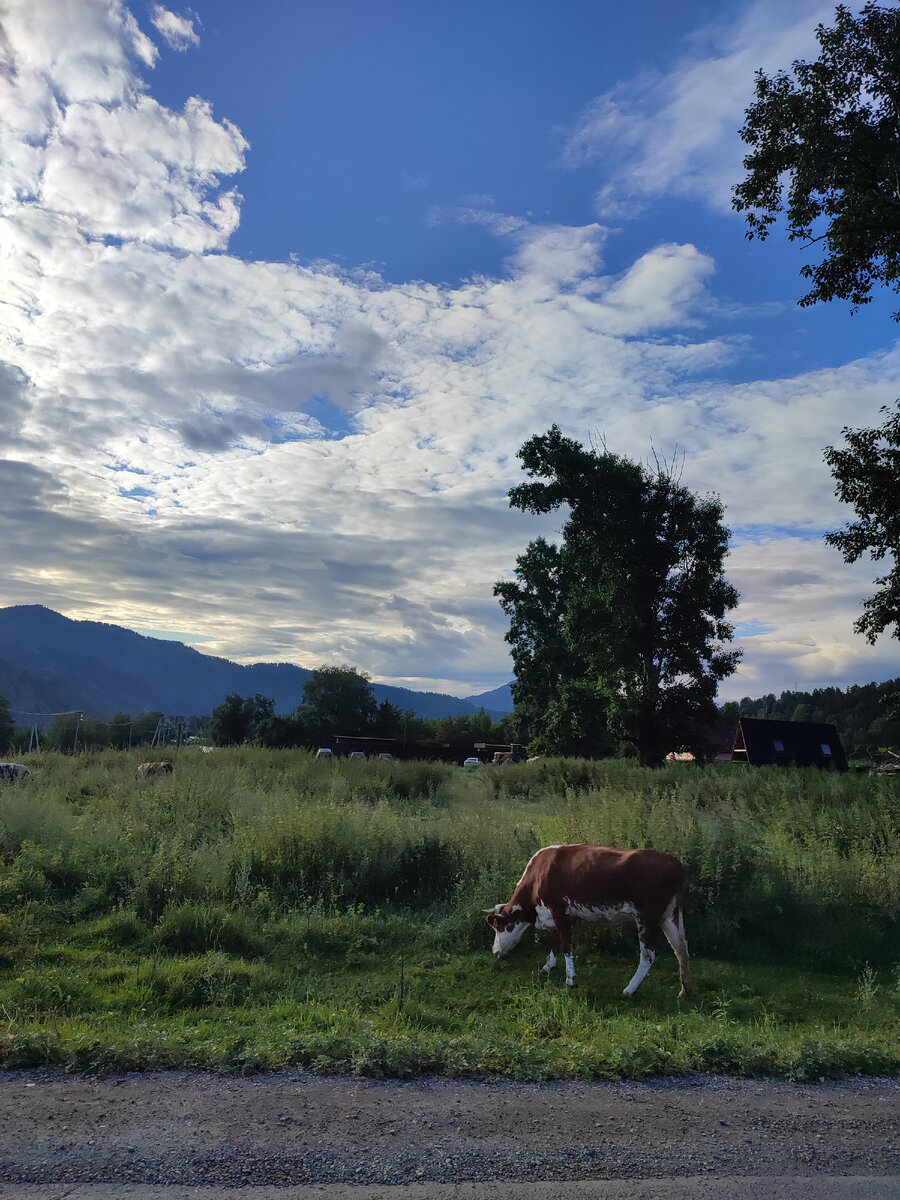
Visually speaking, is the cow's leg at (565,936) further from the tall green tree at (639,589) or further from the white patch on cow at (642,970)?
the tall green tree at (639,589)

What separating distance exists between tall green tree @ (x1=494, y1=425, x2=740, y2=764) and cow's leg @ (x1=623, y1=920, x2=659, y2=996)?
2742cm

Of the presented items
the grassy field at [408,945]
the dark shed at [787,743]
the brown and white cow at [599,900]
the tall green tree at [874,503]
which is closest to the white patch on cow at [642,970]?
the brown and white cow at [599,900]

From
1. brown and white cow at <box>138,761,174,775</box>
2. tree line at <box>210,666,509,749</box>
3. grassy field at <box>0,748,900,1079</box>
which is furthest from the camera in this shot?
tree line at <box>210,666,509,749</box>

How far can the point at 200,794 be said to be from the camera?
1455cm

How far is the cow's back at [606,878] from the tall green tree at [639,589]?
88.8ft

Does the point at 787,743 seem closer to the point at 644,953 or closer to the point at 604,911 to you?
the point at 604,911

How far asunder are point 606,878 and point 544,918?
2.68 feet

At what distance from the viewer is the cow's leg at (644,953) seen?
6965mm

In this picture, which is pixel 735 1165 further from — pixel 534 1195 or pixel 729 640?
pixel 729 640

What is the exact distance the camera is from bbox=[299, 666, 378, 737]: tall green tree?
9662 centimetres

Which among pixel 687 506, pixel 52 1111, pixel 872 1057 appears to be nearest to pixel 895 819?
pixel 872 1057

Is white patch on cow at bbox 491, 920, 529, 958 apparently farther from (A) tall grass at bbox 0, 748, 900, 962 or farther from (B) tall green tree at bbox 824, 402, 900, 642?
(B) tall green tree at bbox 824, 402, 900, 642

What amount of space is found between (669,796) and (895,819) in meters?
3.87

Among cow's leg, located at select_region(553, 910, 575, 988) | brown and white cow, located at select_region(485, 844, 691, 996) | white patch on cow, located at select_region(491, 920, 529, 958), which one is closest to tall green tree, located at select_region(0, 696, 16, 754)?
white patch on cow, located at select_region(491, 920, 529, 958)
